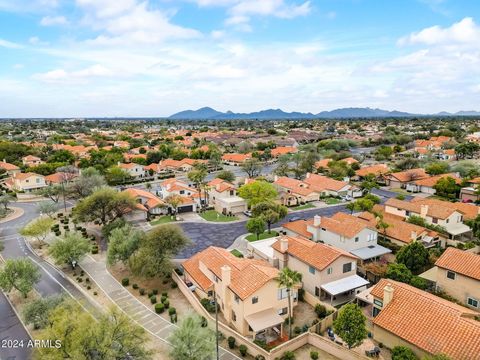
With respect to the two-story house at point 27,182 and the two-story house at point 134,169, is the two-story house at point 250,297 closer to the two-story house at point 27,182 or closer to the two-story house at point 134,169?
the two-story house at point 27,182

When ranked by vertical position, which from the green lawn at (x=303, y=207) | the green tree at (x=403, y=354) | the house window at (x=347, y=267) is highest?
the house window at (x=347, y=267)

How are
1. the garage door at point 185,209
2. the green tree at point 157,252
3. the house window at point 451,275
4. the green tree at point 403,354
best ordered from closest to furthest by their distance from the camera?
the green tree at point 403,354, the house window at point 451,275, the green tree at point 157,252, the garage door at point 185,209

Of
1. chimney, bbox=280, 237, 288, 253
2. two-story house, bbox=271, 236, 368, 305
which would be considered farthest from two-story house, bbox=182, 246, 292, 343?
chimney, bbox=280, 237, 288, 253

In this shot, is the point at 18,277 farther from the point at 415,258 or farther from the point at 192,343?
the point at 415,258

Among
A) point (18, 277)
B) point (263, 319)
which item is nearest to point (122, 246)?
point (18, 277)

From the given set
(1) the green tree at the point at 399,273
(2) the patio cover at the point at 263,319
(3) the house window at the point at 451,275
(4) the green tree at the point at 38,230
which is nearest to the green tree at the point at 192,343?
(2) the patio cover at the point at 263,319

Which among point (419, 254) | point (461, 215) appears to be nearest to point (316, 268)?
point (419, 254)

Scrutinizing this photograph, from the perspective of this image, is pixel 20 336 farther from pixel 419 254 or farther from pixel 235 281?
pixel 419 254
